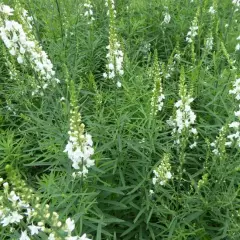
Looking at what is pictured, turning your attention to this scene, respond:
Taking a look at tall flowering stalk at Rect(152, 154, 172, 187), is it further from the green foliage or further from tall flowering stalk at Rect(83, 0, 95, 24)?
tall flowering stalk at Rect(83, 0, 95, 24)

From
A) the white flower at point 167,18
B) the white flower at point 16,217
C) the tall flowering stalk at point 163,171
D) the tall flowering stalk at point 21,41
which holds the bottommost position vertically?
the white flower at point 16,217

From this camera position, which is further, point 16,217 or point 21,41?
point 21,41

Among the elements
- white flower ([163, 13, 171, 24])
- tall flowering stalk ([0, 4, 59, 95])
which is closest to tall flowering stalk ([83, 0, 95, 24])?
white flower ([163, 13, 171, 24])

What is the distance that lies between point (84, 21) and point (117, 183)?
152 inches

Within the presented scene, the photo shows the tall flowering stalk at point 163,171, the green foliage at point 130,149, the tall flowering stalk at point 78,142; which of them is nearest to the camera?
the tall flowering stalk at point 78,142

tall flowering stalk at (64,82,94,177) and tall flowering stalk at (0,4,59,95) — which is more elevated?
tall flowering stalk at (0,4,59,95)

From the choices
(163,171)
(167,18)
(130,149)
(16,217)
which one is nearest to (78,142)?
(16,217)

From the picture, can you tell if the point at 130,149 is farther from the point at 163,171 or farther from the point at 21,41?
the point at 21,41

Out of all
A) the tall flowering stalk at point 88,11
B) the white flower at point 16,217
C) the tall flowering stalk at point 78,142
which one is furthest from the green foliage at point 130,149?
the white flower at point 16,217

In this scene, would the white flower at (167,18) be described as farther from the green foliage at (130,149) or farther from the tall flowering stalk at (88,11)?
the tall flowering stalk at (88,11)

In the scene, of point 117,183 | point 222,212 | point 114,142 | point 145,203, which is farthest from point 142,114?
point 222,212

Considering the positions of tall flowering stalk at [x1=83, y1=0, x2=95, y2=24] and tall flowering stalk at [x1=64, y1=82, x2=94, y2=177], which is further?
tall flowering stalk at [x1=83, y1=0, x2=95, y2=24]

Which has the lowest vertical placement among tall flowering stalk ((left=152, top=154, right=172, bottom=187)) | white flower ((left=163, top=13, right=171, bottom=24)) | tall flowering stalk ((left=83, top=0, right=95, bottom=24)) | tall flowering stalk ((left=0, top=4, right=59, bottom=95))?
A: tall flowering stalk ((left=152, top=154, right=172, bottom=187))

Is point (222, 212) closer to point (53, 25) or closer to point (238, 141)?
point (238, 141)
